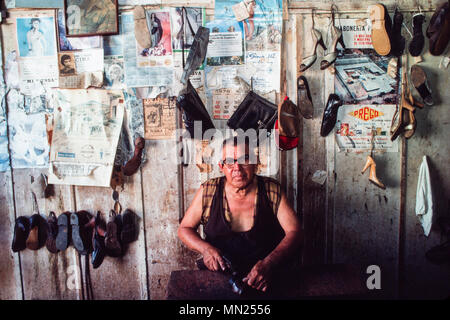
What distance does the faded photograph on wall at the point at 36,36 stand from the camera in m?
2.30

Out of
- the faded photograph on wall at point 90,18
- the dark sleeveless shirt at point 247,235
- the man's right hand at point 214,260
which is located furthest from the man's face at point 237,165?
the faded photograph on wall at point 90,18

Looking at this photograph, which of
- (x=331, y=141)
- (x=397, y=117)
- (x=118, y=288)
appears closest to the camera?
(x=397, y=117)

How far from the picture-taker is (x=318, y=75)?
228 centimetres

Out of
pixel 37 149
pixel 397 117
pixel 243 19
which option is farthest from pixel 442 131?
pixel 37 149

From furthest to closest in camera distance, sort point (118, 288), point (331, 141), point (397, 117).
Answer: point (118, 288) < point (331, 141) < point (397, 117)

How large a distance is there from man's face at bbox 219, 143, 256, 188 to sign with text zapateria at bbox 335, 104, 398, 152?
2.82 feet

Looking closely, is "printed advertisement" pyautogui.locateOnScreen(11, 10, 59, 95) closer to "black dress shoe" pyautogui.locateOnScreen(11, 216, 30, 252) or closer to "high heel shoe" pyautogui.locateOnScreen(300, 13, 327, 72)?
"black dress shoe" pyautogui.locateOnScreen(11, 216, 30, 252)

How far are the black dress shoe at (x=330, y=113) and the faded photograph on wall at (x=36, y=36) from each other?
2.22m

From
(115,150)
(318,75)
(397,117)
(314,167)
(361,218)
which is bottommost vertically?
(361,218)

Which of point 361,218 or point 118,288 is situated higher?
point 361,218

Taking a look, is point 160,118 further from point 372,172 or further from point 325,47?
point 372,172

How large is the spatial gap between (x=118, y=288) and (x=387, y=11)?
310 cm

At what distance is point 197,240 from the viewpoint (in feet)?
6.25
